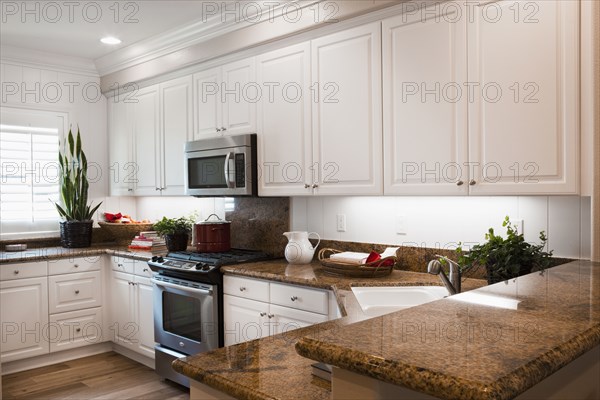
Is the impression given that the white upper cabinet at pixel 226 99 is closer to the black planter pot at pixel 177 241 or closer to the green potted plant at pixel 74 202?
the black planter pot at pixel 177 241

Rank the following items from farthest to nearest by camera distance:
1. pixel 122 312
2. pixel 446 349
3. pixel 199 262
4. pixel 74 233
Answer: pixel 74 233 → pixel 122 312 → pixel 199 262 → pixel 446 349

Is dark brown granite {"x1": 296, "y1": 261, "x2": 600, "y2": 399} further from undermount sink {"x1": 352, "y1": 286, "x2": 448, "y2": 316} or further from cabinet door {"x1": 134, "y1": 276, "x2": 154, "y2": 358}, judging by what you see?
cabinet door {"x1": 134, "y1": 276, "x2": 154, "y2": 358}

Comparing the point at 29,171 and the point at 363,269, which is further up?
the point at 29,171

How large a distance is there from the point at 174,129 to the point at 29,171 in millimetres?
1465

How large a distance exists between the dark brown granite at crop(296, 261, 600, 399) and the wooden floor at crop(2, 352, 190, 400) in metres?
2.81

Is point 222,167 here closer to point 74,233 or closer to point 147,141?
point 147,141

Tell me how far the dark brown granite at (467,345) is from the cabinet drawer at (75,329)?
3815 mm

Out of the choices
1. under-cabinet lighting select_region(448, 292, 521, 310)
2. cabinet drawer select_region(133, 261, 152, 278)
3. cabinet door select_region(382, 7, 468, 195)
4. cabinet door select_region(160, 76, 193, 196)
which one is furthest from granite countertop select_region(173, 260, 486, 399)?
cabinet door select_region(160, 76, 193, 196)

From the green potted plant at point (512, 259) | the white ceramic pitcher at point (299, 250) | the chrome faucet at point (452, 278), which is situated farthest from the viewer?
the white ceramic pitcher at point (299, 250)

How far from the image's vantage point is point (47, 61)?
4688 mm

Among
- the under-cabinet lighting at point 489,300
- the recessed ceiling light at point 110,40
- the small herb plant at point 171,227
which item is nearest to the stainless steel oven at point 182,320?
the small herb plant at point 171,227

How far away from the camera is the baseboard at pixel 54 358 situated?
13.3 feet

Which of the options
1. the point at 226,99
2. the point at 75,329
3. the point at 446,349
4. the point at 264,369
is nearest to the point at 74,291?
the point at 75,329

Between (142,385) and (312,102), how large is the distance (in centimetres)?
228
